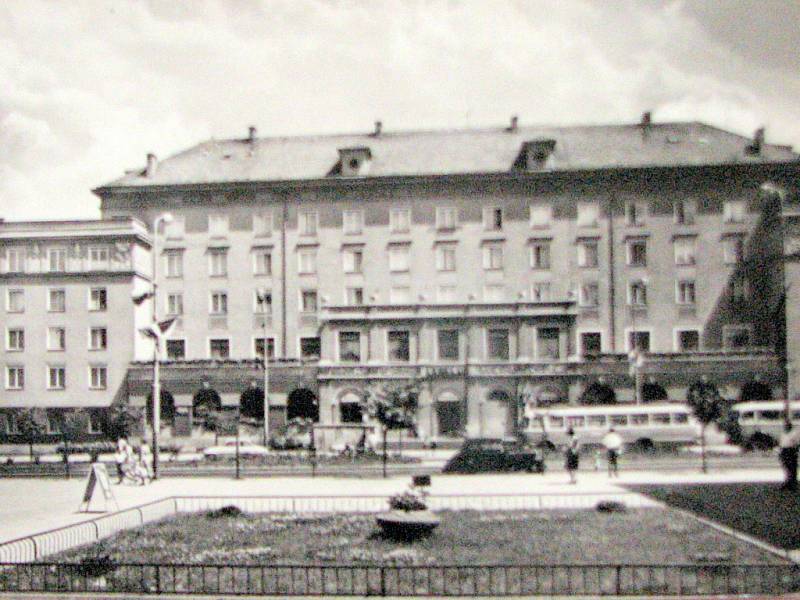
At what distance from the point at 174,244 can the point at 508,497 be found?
4601 centimetres

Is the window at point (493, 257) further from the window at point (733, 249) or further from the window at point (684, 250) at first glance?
the window at point (733, 249)

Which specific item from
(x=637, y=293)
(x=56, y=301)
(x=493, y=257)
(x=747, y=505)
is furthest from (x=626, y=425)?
(x=56, y=301)

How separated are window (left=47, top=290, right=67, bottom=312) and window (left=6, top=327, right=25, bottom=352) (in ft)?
8.45

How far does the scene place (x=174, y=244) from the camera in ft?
220

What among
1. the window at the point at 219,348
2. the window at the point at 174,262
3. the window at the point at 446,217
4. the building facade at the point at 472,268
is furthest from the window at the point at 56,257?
the window at the point at 446,217

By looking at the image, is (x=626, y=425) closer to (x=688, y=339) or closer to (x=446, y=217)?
(x=688, y=339)

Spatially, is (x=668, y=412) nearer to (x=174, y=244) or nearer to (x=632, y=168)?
(x=632, y=168)

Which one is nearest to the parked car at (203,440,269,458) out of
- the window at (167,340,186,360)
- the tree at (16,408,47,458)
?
the tree at (16,408,47,458)

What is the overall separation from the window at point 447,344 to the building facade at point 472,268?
132mm

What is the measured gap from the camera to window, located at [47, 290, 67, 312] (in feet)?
205

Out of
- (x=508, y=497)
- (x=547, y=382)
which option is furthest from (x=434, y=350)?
(x=508, y=497)

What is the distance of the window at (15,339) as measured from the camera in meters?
62.7

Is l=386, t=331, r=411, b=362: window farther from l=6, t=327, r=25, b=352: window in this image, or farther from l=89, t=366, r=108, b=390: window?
l=6, t=327, r=25, b=352: window

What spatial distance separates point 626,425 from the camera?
48219 millimetres
